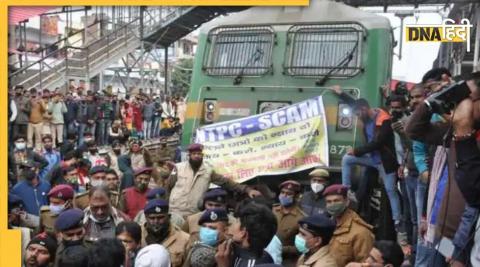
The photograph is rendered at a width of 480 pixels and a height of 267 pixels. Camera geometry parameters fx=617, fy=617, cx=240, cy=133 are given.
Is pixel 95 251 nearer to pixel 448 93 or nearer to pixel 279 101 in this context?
pixel 448 93

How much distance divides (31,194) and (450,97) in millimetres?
4340

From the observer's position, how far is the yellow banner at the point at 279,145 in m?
6.20

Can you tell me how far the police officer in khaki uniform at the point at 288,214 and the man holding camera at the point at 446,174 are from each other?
1.61 m

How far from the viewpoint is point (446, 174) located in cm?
329

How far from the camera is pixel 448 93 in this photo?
315 centimetres

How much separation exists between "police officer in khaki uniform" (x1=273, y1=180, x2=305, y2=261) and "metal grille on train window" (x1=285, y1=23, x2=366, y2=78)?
1779 millimetres

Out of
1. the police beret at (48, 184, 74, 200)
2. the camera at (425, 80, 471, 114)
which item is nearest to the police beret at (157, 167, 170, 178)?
the police beret at (48, 184, 74, 200)

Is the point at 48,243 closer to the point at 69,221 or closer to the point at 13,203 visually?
the point at 69,221

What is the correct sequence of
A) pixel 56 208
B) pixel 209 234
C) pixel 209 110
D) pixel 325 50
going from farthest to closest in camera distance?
pixel 209 110
pixel 325 50
pixel 56 208
pixel 209 234

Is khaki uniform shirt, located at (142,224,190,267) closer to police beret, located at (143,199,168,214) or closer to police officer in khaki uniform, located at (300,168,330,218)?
police beret, located at (143,199,168,214)

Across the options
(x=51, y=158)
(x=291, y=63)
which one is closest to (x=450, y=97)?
(x=291, y=63)

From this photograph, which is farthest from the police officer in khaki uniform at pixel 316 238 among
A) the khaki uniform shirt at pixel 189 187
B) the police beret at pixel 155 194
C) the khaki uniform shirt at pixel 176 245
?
the khaki uniform shirt at pixel 189 187

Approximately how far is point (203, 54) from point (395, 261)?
4244 mm

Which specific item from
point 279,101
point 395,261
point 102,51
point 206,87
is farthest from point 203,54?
point 102,51
